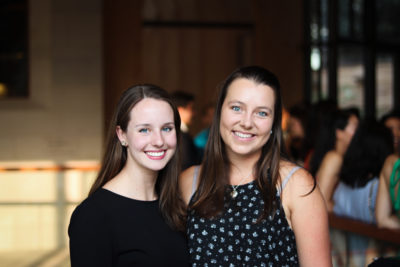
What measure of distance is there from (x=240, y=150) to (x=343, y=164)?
198 cm

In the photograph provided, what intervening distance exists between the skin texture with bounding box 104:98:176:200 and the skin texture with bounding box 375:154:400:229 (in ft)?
5.62

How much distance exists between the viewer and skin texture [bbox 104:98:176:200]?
6.77 ft

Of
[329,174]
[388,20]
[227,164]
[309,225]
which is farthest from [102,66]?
[309,225]

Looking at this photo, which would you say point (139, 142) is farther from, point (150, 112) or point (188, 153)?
point (188, 153)

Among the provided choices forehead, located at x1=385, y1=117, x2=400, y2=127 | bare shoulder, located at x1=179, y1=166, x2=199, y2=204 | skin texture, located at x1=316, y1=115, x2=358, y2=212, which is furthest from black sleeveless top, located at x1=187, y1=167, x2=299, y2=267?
forehead, located at x1=385, y1=117, x2=400, y2=127

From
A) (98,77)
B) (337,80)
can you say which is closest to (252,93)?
(98,77)

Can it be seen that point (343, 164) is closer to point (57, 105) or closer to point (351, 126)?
point (351, 126)

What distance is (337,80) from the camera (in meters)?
7.55

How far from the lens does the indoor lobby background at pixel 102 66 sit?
6.75 meters

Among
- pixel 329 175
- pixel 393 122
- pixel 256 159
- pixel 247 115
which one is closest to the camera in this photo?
pixel 247 115

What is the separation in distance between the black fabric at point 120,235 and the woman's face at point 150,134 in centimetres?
18

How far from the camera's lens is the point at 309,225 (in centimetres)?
197

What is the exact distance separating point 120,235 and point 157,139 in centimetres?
39

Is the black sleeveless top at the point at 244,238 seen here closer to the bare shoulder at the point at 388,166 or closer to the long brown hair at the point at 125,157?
the long brown hair at the point at 125,157
